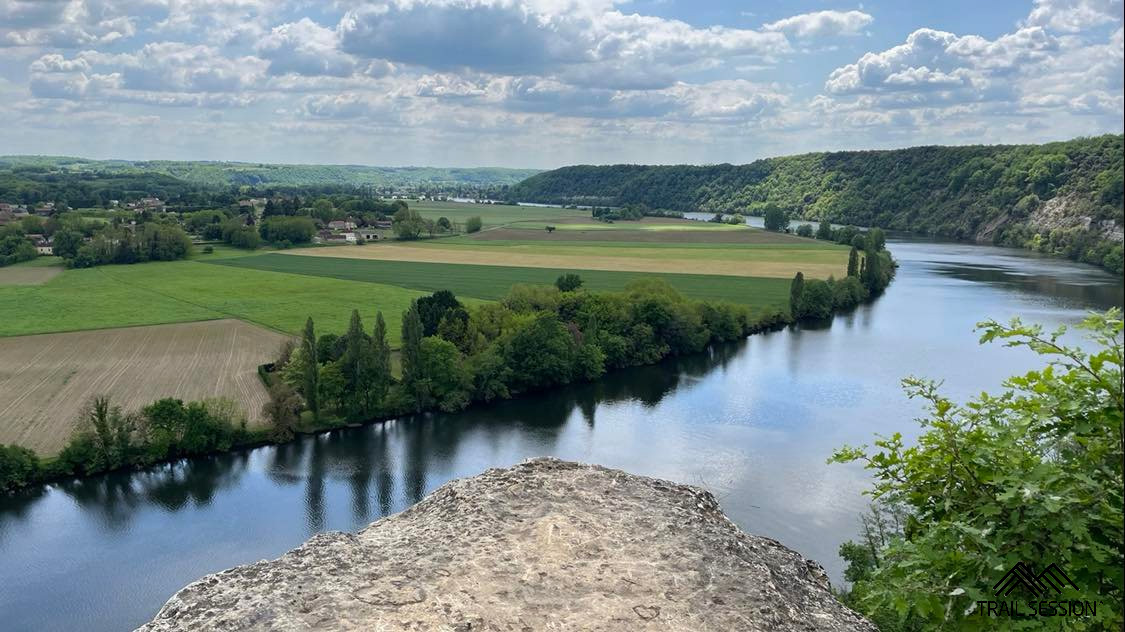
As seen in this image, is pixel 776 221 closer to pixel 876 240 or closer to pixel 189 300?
pixel 876 240

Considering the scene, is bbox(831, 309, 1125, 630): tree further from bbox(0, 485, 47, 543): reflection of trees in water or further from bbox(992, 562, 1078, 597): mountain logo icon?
bbox(0, 485, 47, 543): reflection of trees in water

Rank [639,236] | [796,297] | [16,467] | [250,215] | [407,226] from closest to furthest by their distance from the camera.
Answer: [16,467], [796,297], [407,226], [250,215], [639,236]

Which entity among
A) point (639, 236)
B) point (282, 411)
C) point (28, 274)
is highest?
point (639, 236)

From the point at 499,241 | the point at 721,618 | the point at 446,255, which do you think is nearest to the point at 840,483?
the point at 721,618

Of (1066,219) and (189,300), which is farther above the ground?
(1066,219)

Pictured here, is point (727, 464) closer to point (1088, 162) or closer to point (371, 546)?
point (371, 546)

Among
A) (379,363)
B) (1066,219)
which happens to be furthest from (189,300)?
(1066,219)

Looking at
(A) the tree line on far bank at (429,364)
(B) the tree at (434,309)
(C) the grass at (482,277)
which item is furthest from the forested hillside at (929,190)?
(B) the tree at (434,309)

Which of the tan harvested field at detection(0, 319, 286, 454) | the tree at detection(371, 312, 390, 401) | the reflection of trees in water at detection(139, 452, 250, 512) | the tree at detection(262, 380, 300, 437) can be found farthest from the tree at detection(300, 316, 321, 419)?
the reflection of trees in water at detection(139, 452, 250, 512)
